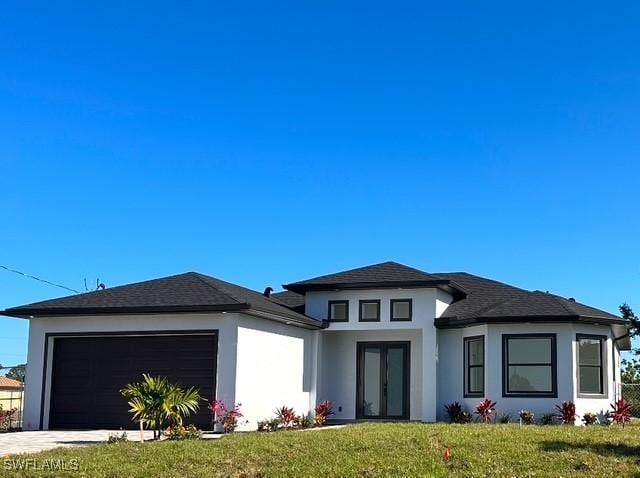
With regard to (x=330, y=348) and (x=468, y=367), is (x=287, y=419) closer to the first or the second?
(x=330, y=348)

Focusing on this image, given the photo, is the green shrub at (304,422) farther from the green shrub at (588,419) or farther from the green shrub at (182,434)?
the green shrub at (588,419)

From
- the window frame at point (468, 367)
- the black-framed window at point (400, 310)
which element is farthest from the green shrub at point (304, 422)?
the window frame at point (468, 367)

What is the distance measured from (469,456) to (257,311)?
8.06 meters

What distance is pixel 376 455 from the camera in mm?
12227

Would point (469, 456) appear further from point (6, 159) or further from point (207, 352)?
point (6, 159)

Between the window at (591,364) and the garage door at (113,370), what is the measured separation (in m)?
9.70

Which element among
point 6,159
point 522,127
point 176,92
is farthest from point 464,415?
point 6,159

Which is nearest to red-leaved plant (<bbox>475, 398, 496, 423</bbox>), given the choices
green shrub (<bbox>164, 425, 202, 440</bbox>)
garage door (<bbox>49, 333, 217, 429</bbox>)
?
garage door (<bbox>49, 333, 217, 429</bbox>)

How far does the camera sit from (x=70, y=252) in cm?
3259

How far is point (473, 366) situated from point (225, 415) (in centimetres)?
757

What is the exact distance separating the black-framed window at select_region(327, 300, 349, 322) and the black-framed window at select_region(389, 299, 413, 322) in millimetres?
1353

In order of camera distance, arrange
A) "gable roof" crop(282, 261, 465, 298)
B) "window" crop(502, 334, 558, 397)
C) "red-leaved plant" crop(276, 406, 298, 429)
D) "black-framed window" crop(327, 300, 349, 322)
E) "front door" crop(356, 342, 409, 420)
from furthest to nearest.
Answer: "black-framed window" crop(327, 300, 349, 322), "front door" crop(356, 342, 409, 420), "gable roof" crop(282, 261, 465, 298), "window" crop(502, 334, 558, 397), "red-leaved plant" crop(276, 406, 298, 429)

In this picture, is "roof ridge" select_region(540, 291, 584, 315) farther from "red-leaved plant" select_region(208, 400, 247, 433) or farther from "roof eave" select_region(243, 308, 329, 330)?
"red-leaved plant" select_region(208, 400, 247, 433)

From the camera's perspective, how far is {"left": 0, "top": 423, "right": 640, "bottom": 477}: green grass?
446 inches
